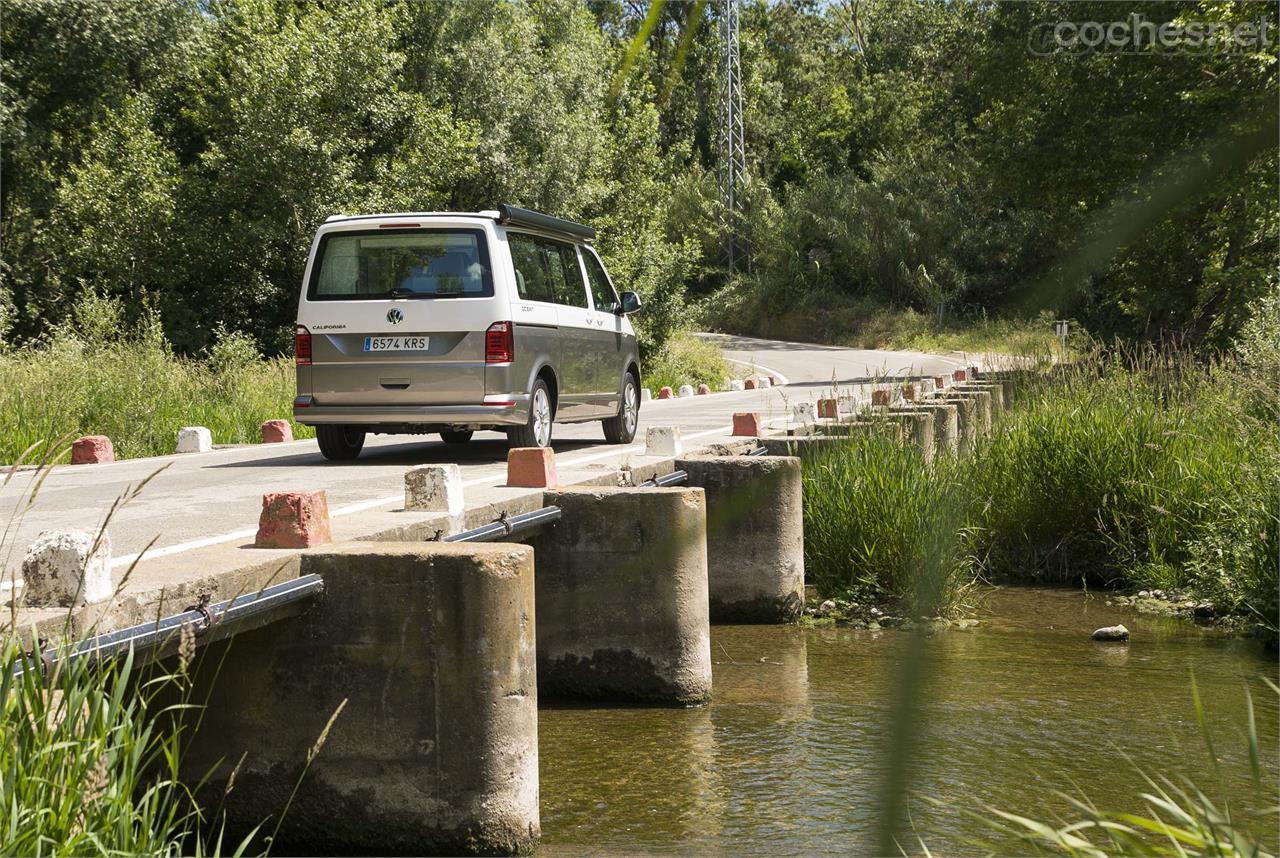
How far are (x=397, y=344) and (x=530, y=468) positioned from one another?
344cm

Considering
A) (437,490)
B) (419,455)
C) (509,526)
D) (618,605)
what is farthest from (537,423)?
(437,490)

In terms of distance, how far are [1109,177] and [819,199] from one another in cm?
108

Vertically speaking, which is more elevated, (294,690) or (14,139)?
(14,139)

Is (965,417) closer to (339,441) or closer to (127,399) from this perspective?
(339,441)

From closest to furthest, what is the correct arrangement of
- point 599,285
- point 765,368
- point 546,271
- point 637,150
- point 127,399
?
point 546,271 < point 637,150 < point 599,285 < point 127,399 < point 765,368

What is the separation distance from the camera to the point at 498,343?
448 inches

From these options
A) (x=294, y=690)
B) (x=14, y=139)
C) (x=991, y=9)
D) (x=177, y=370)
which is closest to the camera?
(x=991, y=9)

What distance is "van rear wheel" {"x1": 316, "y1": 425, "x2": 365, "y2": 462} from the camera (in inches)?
480

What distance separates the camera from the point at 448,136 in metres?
28.1

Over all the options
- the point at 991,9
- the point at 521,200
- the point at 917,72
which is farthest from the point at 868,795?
the point at 521,200

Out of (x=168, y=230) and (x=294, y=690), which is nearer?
(x=294, y=690)

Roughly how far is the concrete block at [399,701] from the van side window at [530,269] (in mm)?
6573

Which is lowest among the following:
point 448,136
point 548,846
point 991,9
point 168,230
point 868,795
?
point 548,846

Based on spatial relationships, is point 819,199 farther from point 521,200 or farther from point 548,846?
point 521,200
